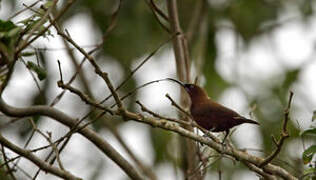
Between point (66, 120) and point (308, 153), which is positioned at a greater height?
point (66, 120)

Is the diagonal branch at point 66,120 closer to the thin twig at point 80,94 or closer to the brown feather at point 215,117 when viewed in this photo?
the thin twig at point 80,94

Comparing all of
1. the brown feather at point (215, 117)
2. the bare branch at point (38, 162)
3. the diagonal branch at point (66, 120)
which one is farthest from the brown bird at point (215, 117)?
the bare branch at point (38, 162)

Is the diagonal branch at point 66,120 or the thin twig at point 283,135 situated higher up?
the diagonal branch at point 66,120

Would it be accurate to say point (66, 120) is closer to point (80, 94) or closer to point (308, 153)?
point (80, 94)

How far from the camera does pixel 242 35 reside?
8.91 meters

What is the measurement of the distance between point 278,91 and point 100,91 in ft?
8.49

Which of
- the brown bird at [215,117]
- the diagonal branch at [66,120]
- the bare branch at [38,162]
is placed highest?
the brown bird at [215,117]

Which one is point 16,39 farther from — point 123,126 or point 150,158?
point 123,126

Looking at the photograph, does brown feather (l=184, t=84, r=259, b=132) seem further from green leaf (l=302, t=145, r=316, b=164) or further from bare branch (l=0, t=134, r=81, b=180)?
bare branch (l=0, t=134, r=81, b=180)

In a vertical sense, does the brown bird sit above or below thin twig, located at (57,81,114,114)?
above

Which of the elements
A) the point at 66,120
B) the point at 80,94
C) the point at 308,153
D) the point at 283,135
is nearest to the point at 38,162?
the point at 66,120

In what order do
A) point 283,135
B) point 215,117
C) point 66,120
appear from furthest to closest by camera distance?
point 215,117 < point 66,120 < point 283,135

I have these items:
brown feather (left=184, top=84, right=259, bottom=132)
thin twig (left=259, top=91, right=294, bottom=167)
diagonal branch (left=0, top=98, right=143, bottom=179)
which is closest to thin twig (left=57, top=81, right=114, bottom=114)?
diagonal branch (left=0, top=98, right=143, bottom=179)

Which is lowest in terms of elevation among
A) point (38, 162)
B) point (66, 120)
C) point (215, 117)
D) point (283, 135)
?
point (38, 162)
